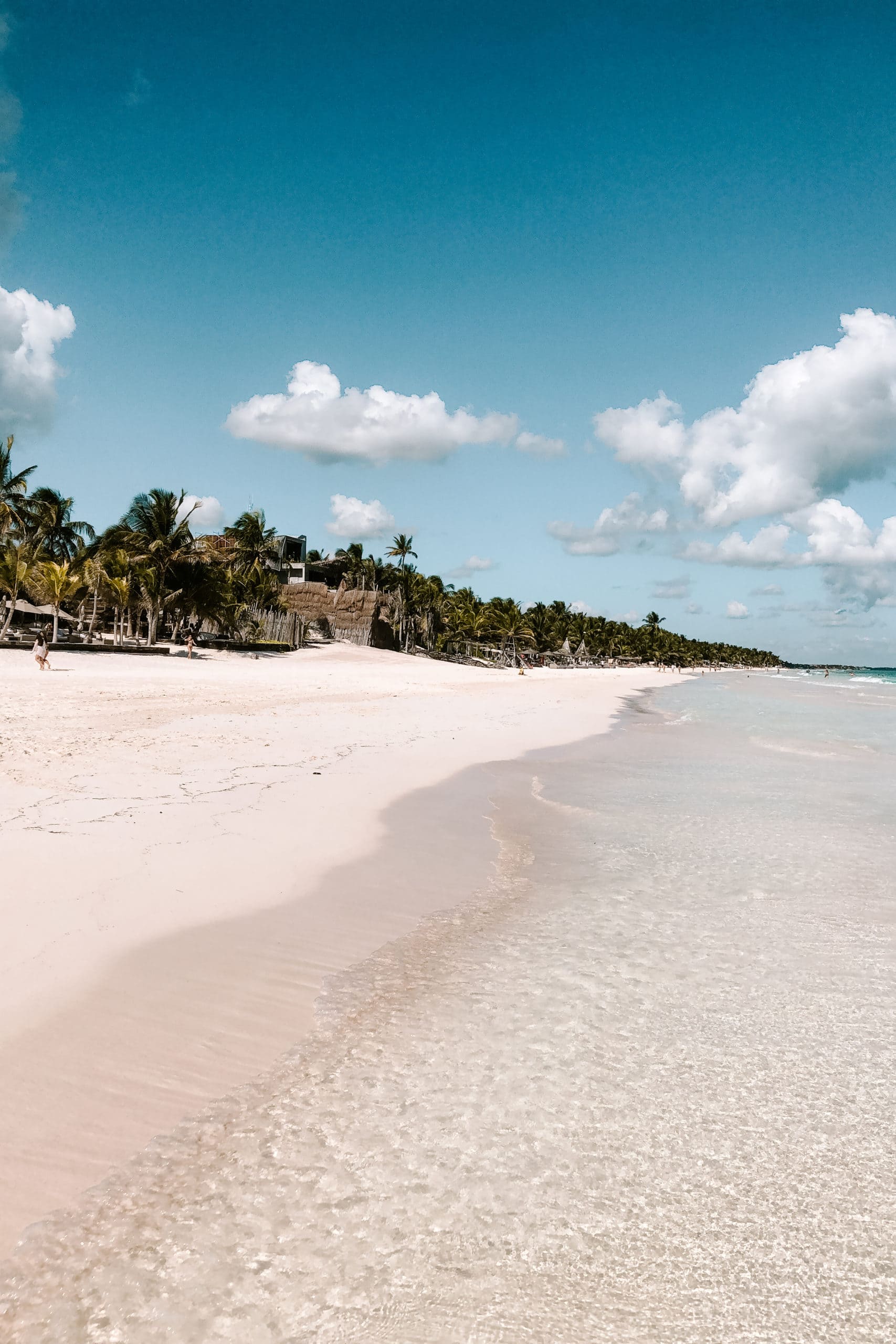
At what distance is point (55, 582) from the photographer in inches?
1553

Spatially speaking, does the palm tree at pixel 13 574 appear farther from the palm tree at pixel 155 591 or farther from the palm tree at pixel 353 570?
the palm tree at pixel 353 570

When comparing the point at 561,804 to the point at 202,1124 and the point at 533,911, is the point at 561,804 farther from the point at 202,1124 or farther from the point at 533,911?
the point at 202,1124

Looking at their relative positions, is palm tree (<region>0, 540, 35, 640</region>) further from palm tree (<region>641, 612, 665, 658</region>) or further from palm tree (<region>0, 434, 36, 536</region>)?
palm tree (<region>641, 612, 665, 658</region>)

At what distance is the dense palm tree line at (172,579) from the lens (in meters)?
44.4

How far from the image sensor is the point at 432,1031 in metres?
4.14

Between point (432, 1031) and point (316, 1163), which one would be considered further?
point (432, 1031)

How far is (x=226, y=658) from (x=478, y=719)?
86.2 ft

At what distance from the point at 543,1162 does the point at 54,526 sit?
62154mm

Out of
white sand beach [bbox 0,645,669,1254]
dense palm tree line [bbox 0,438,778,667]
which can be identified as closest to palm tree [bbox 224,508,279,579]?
dense palm tree line [bbox 0,438,778,667]

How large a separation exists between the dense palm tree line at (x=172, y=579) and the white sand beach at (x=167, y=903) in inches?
1246

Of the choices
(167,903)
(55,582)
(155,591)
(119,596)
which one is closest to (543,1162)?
(167,903)

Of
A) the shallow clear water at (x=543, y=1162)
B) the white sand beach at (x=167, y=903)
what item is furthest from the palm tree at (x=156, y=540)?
the shallow clear water at (x=543, y=1162)

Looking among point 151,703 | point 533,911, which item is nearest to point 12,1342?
point 533,911

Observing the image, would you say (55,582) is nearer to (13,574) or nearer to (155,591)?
(13,574)
